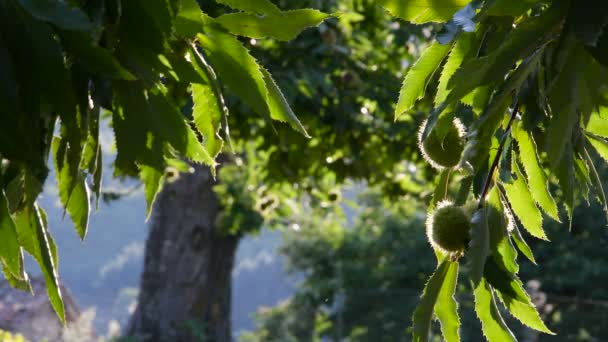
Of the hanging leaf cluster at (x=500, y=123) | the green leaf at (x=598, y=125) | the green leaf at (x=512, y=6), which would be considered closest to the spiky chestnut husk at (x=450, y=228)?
the hanging leaf cluster at (x=500, y=123)

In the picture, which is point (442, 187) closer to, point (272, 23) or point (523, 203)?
point (523, 203)

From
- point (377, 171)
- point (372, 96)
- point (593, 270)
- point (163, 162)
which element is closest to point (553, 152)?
point (163, 162)

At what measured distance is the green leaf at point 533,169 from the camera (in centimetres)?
131

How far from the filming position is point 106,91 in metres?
1.26

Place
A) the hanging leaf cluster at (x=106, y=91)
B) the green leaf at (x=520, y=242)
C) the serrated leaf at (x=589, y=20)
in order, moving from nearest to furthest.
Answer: the serrated leaf at (x=589, y=20)
the hanging leaf cluster at (x=106, y=91)
the green leaf at (x=520, y=242)

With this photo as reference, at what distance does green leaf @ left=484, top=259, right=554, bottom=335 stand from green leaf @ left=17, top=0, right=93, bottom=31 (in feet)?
1.81

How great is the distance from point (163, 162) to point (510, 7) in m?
0.52

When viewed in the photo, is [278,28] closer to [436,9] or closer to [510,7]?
[436,9]

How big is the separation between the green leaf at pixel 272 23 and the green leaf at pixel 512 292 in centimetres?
37

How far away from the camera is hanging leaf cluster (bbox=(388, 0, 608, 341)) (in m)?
1.06

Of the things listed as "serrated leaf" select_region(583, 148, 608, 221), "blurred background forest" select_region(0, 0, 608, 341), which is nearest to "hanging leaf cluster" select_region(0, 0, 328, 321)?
"blurred background forest" select_region(0, 0, 608, 341)

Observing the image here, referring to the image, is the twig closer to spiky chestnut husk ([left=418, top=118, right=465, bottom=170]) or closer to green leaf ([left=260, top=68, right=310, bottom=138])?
spiky chestnut husk ([left=418, top=118, right=465, bottom=170])

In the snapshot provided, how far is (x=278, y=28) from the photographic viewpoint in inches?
50.1

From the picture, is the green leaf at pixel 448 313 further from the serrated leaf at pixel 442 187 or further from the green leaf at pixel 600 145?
the green leaf at pixel 600 145
